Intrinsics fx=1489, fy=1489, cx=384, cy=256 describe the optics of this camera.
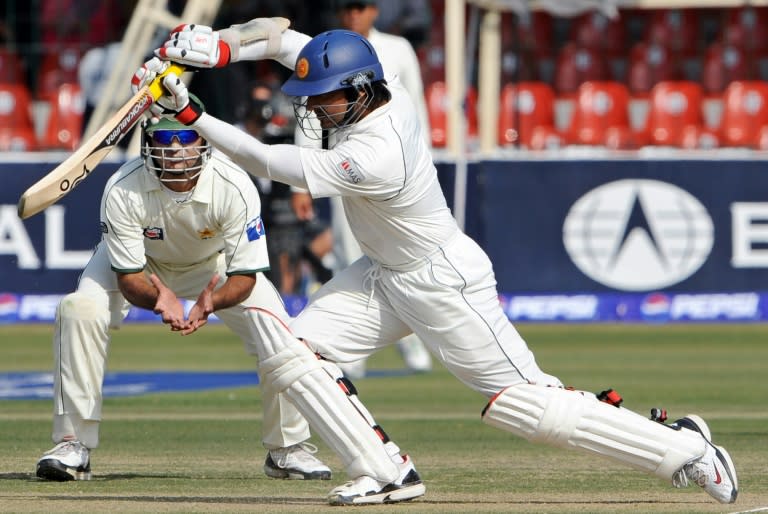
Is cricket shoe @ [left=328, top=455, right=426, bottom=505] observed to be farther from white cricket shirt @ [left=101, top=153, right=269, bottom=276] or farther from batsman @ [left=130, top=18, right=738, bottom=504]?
white cricket shirt @ [left=101, top=153, right=269, bottom=276]

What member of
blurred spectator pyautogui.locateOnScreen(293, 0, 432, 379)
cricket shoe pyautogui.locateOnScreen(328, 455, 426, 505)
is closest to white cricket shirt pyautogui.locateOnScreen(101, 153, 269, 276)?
cricket shoe pyautogui.locateOnScreen(328, 455, 426, 505)

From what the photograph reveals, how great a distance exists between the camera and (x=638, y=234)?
12.7m

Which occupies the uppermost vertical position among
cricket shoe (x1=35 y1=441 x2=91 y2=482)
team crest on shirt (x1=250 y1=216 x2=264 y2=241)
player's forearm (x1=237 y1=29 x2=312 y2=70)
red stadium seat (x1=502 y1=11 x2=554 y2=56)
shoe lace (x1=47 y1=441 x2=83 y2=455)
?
player's forearm (x1=237 y1=29 x2=312 y2=70)

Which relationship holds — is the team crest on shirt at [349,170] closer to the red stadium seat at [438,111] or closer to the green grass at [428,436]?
the green grass at [428,436]

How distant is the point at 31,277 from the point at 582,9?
6.11 meters

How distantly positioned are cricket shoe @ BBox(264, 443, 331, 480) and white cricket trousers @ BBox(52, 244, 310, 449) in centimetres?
5

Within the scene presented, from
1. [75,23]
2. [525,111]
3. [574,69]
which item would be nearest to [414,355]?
[525,111]

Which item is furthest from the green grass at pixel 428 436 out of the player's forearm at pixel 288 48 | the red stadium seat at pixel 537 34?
the red stadium seat at pixel 537 34

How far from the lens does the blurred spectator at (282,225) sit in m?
13.5

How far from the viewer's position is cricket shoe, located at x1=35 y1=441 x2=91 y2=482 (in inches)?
232

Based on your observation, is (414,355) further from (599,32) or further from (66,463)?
(599,32)

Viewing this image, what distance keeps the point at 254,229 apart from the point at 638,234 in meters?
7.18

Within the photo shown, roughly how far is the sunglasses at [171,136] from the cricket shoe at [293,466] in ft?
4.46

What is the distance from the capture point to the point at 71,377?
238 inches
